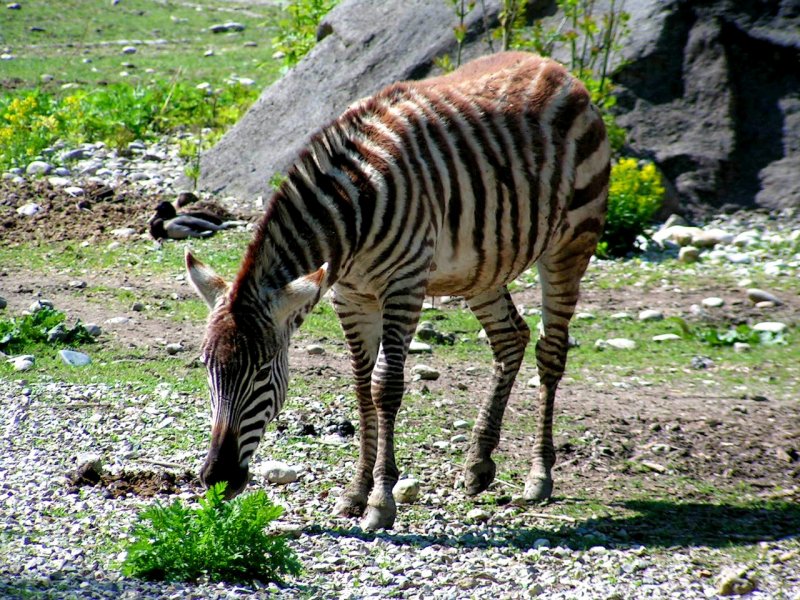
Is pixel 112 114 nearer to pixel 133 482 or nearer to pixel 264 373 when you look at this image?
pixel 133 482

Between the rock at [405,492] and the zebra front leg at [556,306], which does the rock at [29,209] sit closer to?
the zebra front leg at [556,306]

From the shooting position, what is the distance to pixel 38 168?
15070mm

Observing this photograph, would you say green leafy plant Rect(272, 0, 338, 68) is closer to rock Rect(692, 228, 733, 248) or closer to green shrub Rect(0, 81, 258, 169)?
green shrub Rect(0, 81, 258, 169)

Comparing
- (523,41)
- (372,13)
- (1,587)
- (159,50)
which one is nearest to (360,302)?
(1,587)

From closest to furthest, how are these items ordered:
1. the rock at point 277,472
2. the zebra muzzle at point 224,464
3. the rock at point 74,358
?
the zebra muzzle at point 224,464 < the rock at point 277,472 < the rock at point 74,358

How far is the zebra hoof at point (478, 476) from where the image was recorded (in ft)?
22.8

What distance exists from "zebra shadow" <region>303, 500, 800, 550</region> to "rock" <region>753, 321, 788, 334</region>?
3.65 m

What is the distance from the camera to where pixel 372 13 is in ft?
52.1

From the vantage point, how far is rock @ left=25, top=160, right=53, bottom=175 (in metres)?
15.0

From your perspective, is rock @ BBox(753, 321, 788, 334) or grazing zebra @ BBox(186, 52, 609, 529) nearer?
grazing zebra @ BBox(186, 52, 609, 529)

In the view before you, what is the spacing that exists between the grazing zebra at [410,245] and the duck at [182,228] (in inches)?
235

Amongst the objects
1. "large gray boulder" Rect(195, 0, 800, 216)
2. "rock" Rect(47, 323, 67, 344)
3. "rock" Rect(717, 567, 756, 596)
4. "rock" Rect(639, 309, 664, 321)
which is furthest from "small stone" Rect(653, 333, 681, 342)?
"rock" Rect(47, 323, 67, 344)

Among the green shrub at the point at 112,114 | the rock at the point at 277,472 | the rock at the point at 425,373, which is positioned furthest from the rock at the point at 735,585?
the green shrub at the point at 112,114

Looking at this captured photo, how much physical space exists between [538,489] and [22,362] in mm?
4576
